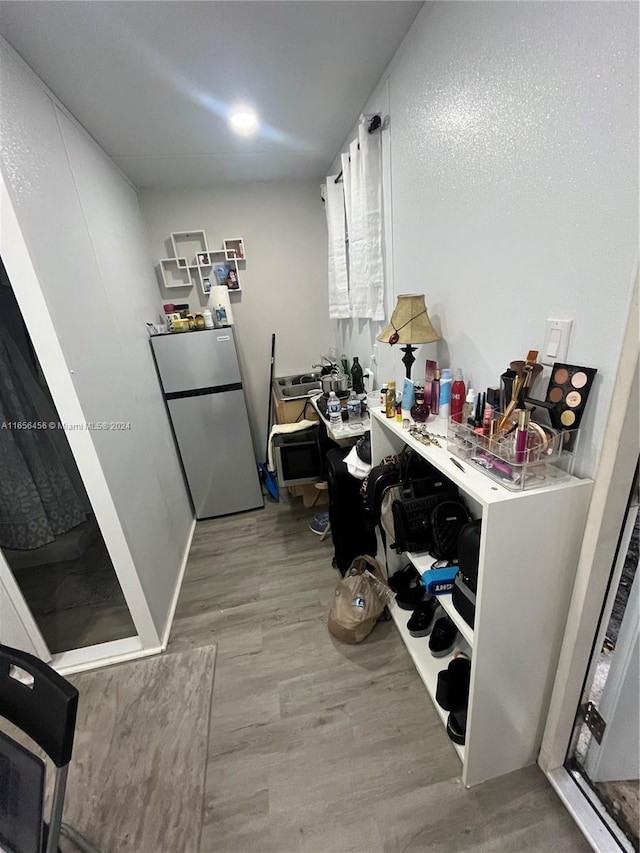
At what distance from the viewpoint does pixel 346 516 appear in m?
1.90

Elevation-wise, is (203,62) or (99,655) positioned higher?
(203,62)

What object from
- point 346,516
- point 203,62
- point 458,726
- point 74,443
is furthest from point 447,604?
point 203,62

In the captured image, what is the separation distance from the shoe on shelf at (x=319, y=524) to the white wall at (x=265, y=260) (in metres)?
1.04

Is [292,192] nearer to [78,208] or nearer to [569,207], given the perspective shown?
[78,208]

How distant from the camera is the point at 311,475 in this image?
2494 millimetres

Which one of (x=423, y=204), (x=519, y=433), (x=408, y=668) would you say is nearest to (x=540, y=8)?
(x=423, y=204)

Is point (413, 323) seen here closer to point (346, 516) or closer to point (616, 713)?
point (346, 516)

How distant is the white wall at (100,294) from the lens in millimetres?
1199

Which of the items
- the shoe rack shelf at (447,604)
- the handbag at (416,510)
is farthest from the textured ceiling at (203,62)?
the shoe rack shelf at (447,604)

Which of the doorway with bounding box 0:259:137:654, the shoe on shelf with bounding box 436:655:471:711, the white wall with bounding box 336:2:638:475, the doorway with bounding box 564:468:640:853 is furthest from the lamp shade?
the doorway with bounding box 0:259:137:654

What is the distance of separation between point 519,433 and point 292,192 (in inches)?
110

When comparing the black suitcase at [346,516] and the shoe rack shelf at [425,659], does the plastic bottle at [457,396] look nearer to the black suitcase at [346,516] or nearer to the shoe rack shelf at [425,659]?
the black suitcase at [346,516]

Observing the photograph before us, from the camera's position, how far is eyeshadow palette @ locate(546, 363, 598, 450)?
0.83 m

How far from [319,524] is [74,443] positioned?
160 centimetres
